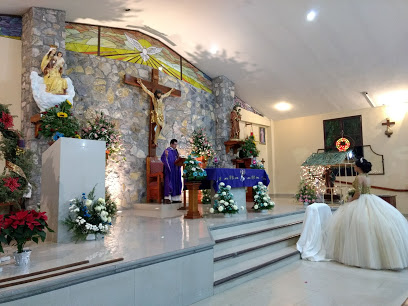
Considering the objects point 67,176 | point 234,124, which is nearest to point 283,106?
point 234,124

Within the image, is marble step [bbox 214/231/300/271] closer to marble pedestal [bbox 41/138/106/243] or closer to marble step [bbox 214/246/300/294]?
marble step [bbox 214/246/300/294]

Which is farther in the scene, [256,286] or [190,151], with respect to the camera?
[190,151]

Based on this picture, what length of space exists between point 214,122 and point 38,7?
6017 millimetres

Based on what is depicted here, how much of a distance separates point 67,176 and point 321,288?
344cm

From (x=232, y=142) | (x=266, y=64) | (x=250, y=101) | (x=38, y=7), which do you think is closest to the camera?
(x=38, y=7)

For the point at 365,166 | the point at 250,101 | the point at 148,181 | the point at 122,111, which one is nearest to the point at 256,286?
the point at 365,166

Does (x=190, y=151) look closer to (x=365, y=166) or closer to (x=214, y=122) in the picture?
(x=214, y=122)

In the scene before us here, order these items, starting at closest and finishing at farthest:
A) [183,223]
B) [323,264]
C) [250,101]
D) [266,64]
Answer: [323,264] < [183,223] < [266,64] < [250,101]

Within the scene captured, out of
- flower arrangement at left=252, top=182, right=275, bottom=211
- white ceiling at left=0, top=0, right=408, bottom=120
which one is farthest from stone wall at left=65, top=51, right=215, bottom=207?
flower arrangement at left=252, top=182, right=275, bottom=211

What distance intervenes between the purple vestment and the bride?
3811 mm

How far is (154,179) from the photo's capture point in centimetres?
805

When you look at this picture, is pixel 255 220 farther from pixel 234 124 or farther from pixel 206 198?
pixel 234 124

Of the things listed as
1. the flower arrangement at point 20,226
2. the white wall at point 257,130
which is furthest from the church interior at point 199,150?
the white wall at point 257,130

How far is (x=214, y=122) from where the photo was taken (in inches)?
418
